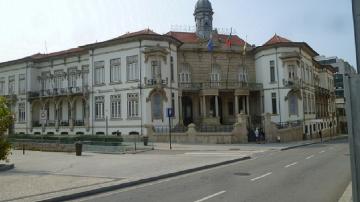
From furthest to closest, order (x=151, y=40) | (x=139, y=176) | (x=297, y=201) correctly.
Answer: (x=151, y=40) < (x=139, y=176) < (x=297, y=201)

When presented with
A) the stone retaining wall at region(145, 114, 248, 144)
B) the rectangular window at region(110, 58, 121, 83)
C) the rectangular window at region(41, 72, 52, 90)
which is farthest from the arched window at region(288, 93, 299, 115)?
the rectangular window at region(41, 72, 52, 90)

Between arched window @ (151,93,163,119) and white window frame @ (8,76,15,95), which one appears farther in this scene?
white window frame @ (8,76,15,95)

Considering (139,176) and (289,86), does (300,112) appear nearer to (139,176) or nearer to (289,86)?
(289,86)

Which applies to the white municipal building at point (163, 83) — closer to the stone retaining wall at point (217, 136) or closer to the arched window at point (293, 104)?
the arched window at point (293, 104)

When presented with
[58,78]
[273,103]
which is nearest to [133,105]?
[58,78]

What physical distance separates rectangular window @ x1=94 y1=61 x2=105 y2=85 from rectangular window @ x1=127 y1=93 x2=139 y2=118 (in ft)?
16.2

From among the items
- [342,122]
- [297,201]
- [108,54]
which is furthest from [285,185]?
[342,122]

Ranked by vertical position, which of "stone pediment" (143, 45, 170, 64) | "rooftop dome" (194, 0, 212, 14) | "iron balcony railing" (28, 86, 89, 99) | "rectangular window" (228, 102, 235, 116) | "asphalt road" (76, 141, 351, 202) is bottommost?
"asphalt road" (76, 141, 351, 202)

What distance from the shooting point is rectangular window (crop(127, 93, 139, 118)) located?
41938mm

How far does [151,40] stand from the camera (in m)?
42.1

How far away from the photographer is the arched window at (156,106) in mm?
41531

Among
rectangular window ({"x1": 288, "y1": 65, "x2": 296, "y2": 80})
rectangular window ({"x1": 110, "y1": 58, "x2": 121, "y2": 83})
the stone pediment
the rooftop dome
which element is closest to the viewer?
the stone pediment

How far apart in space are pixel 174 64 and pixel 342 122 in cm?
5446

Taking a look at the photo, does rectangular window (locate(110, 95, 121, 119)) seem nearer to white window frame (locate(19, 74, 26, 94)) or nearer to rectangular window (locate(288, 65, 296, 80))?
white window frame (locate(19, 74, 26, 94))
